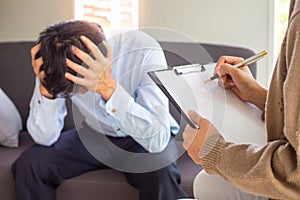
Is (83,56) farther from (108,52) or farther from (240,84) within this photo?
(240,84)

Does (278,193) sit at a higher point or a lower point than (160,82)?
lower

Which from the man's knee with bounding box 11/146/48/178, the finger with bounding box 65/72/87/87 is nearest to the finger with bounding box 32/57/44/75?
the finger with bounding box 65/72/87/87

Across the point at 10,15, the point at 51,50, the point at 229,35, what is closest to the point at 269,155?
the point at 51,50

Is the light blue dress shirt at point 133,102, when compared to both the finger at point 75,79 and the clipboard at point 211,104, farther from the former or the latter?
the clipboard at point 211,104

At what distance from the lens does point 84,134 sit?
1.68 m

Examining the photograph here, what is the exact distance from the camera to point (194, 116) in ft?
3.34

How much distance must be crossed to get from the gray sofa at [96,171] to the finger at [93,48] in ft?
0.72

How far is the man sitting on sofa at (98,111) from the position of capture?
1446 millimetres

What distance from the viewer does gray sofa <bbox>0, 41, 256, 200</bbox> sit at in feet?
5.12

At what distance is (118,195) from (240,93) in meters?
0.63

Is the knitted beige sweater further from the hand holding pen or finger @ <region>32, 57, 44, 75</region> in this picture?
finger @ <region>32, 57, 44, 75</region>

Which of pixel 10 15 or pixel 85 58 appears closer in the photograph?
→ pixel 85 58

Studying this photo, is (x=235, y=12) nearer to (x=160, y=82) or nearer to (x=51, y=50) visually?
(x=51, y=50)

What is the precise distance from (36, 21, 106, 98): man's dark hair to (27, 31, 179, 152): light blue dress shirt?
0.07 meters
